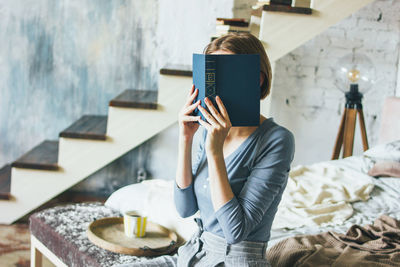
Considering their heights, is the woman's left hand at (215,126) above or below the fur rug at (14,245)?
above

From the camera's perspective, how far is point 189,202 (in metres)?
1.30

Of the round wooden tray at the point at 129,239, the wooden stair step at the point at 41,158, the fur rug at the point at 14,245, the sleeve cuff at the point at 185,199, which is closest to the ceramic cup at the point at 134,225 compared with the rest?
the round wooden tray at the point at 129,239

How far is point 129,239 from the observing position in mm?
1688

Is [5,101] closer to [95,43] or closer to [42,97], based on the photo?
[42,97]

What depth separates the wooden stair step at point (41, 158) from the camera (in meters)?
3.00

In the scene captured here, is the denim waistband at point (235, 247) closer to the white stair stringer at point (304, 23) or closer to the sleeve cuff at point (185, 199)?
the sleeve cuff at point (185, 199)

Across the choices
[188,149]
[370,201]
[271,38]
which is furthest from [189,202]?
[271,38]

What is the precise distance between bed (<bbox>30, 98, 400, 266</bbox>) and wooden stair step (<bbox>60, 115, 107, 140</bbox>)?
2.90ft

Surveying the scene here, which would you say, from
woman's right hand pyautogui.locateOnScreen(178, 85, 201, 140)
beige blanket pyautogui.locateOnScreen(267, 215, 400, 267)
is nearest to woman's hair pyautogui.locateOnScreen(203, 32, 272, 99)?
woman's right hand pyautogui.locateOnScreen(178, 85, 201, 140)

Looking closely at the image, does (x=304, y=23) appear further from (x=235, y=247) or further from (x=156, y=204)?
(x=235, y=247)

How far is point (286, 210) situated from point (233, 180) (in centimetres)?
97

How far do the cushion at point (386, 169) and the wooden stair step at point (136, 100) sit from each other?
1330 millimetres

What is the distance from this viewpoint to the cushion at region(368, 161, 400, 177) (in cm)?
260

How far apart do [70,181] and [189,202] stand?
6.38ft
